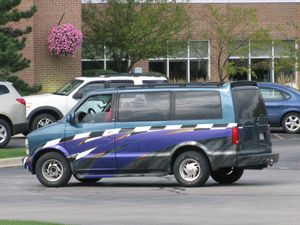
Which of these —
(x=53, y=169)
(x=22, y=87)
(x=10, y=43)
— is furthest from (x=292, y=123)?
(x=53, y=169)

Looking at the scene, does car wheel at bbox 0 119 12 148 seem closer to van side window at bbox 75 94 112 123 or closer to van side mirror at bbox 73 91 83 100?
van side mirror at bbox 73 91 83 100

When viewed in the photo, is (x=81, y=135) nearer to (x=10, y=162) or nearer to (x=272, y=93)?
(x=10, y=162)

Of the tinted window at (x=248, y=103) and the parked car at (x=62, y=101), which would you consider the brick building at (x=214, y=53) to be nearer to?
the parked car at (x=62, y=101)

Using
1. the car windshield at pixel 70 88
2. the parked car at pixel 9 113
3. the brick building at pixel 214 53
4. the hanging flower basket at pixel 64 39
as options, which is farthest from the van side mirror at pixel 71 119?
the brick building at pixel 214 53

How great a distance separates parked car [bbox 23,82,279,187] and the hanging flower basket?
17.4 metres

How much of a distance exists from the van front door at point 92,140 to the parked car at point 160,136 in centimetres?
2

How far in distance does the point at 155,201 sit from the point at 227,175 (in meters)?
2.87

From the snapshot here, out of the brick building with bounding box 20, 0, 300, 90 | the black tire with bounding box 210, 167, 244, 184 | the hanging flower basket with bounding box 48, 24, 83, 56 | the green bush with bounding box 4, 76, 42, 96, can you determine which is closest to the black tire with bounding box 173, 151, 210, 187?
the black tire with bounding box 210, 167, 244, 184

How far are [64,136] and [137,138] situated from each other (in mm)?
1337

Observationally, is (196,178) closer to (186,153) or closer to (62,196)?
(186,153)

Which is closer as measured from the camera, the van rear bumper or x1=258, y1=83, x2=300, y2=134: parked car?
the van rear bumper

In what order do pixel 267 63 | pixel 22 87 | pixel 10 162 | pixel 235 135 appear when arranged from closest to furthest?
1. pixel 235 135
2. pixel 10 162
3. pixel 22 87
4. pixel 267 63

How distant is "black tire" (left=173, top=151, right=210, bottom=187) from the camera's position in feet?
46.3

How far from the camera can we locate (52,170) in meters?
14.7
